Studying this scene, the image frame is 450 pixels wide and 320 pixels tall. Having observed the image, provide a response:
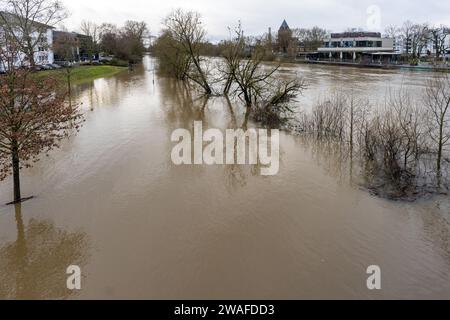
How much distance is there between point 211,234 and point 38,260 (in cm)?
418

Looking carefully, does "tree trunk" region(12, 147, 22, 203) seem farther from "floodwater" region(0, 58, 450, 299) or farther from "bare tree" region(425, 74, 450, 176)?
"bare tree" region(425, 74, 450, 176)

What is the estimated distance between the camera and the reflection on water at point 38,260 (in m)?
7.74

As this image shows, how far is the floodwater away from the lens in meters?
7.82

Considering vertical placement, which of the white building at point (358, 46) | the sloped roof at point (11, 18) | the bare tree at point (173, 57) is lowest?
the bare tree at point (173, 57)

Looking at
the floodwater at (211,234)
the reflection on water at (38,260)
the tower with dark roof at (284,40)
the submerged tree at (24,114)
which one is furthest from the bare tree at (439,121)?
the tower with dark roof at (284,40)

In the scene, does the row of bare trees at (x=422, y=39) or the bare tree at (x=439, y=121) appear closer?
the bare tree at (x=439, y=121)

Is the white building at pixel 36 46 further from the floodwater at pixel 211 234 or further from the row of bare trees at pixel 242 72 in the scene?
the row of bare trees at pixel 242 72

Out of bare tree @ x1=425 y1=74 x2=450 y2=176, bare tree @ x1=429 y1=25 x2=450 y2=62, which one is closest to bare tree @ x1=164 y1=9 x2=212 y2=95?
bare tree @ x1=425 y1=74 x2=450 y2=176

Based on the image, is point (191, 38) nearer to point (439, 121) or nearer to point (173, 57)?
point (173, 57)

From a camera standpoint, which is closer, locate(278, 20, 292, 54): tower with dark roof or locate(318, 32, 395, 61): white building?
locate(318, 32, 395, 61): white building

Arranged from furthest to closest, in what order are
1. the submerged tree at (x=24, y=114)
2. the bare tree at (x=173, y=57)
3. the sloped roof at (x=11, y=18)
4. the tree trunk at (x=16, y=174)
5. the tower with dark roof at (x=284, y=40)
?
1. the tower with dark roof at (x=284, y=40)
2. the bare tree at (x=173, y=57)
3. the sloped roof at (x=11, y=18)
4. the tree trunk at (x=16, y=174)
5. the submerged tree at (x=24, y=114)

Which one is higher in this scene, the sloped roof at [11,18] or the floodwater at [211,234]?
the sloped roof at [11,18]

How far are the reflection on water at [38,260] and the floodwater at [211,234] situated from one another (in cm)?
3

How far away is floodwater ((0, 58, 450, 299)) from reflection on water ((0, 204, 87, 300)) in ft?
0.10
